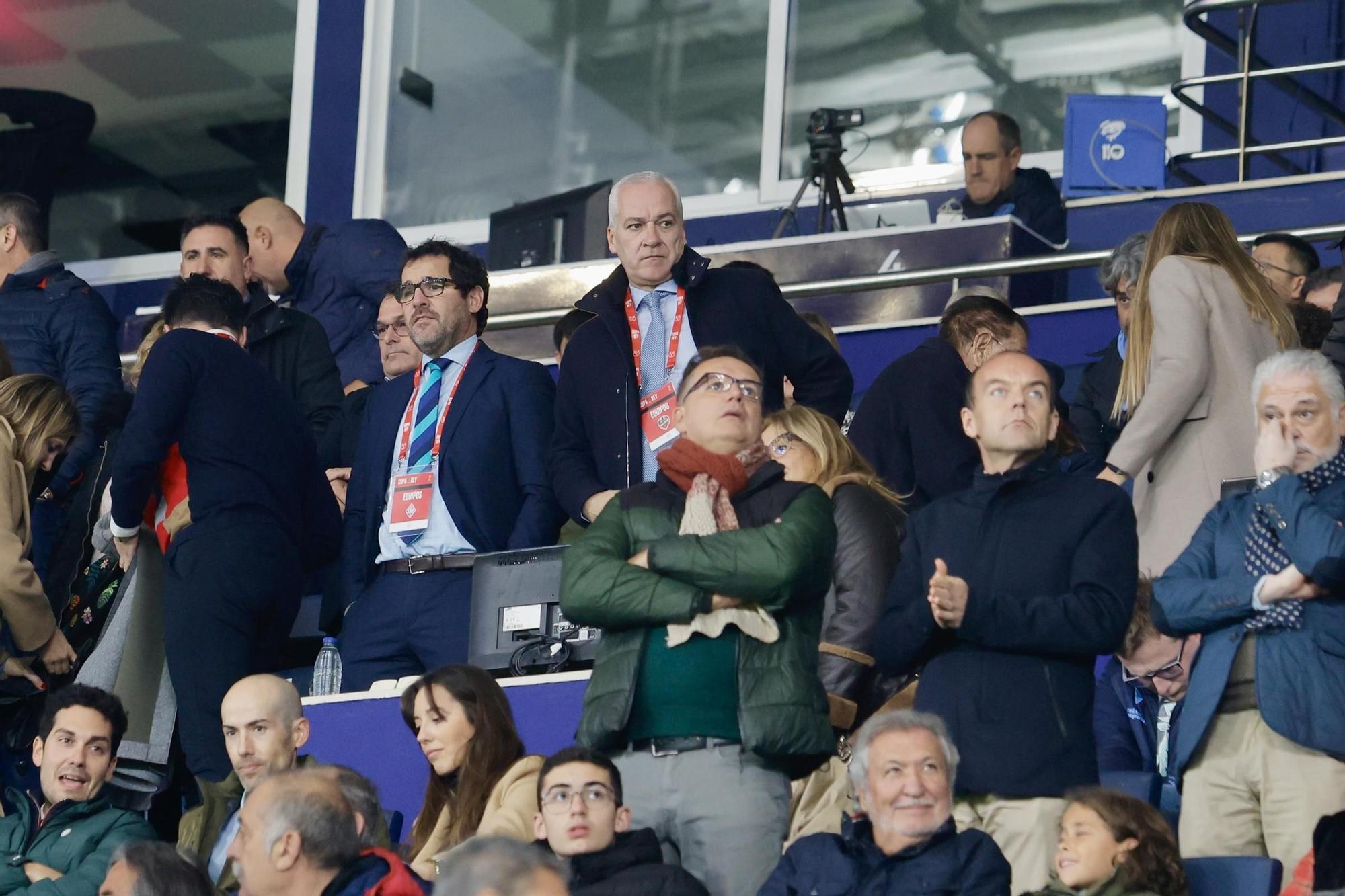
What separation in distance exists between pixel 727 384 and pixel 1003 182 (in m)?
4.37

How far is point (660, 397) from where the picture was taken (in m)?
6.02

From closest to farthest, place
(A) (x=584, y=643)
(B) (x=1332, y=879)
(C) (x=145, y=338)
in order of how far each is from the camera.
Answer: (B) (x=1332, y=879), (A) (x=584, y=643), (C) (x=145, y=338)

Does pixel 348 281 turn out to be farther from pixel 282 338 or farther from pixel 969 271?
pixel 969 271

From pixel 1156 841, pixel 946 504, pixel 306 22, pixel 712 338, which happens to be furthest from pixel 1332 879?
pixel 306 22

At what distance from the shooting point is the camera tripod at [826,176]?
30.4 feet

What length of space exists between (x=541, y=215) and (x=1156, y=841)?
5781 mm

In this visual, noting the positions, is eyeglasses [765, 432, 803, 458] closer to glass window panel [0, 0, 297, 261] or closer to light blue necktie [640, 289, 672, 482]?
light blue necktie [640, 289, 672, 482]

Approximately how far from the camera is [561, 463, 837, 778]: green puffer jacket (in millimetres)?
4527

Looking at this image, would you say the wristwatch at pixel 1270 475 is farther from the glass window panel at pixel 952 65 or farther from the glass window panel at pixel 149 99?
the glass window panel at pixel 149 99

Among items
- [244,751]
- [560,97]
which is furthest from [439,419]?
[560,97]

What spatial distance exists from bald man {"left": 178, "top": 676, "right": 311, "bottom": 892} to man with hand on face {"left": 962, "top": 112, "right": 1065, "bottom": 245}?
13.6ft

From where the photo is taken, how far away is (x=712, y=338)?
19.8 feet

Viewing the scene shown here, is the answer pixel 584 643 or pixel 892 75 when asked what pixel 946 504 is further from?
pixel 892 75

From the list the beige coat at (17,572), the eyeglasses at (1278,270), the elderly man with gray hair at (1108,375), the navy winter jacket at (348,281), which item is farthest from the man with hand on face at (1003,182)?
the beige coat at (17,572)
